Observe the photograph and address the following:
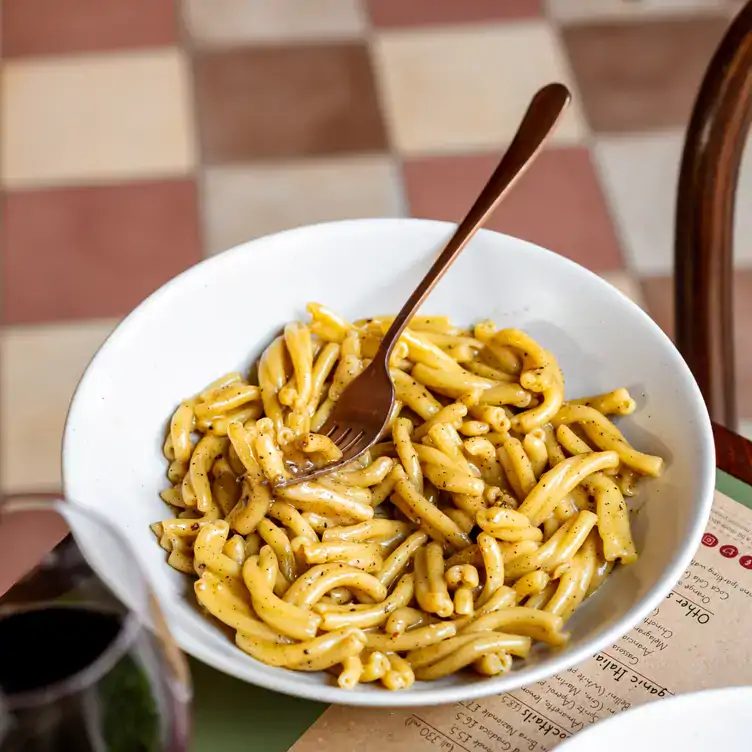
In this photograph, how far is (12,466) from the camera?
1.62 metres

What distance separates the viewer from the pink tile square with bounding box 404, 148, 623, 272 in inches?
74.9

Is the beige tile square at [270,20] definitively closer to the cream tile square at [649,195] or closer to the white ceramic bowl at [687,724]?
the cream tile square at [649,195]

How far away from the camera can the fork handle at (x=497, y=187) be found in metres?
0.80

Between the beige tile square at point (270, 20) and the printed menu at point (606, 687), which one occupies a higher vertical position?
the beige tile square at point (270, 20)

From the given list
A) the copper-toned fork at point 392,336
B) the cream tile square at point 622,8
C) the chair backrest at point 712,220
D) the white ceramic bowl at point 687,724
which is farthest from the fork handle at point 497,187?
the cream tile square at point 622,8

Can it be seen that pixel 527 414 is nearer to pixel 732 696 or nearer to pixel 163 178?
pixel 732 696

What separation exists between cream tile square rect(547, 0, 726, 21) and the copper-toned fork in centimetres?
163

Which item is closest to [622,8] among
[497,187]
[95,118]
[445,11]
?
[445,11]

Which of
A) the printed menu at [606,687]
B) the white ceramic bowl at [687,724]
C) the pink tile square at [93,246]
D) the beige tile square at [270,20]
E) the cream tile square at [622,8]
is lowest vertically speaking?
the pink tile square at [93,246]

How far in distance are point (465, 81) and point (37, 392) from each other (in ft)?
3.68

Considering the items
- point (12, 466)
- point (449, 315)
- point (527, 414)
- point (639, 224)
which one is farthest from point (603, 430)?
point (639, 224)

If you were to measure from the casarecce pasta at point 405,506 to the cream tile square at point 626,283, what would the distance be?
1.06 metres

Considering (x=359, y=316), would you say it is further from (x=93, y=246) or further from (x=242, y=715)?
(x=93, y=246)

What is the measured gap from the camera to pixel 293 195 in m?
1.96
